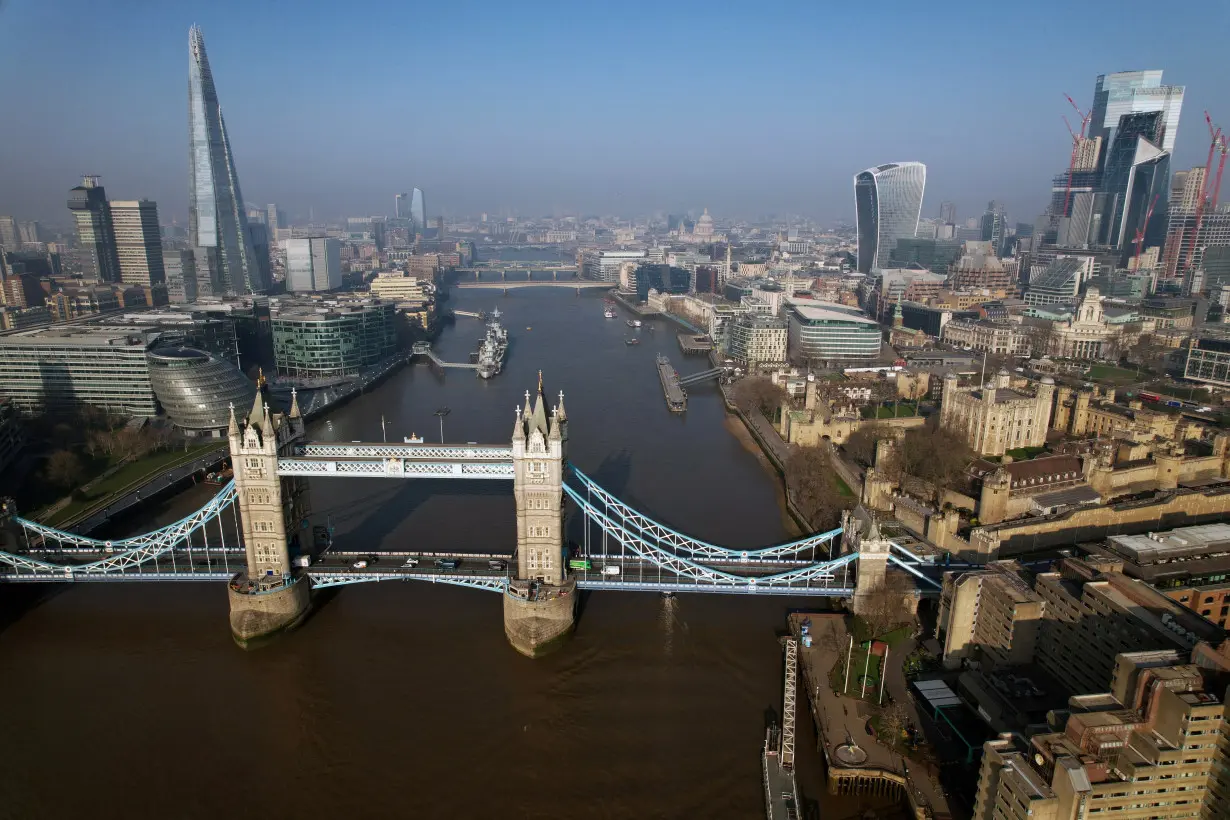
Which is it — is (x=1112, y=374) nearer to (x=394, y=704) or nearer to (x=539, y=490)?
(x=539, y=490)

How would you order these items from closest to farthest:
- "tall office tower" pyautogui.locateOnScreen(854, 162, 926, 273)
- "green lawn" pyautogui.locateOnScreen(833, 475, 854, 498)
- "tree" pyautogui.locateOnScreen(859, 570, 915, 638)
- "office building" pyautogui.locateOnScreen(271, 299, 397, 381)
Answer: "tree" pyautogui.locateOnScreen(859, 570, 915, 638) → "green lawn" pyautogui.locateOnScreen(833, 475, 854, 498) → "office building" pyautogui.locateOnScreen(271, 299, 397, 381) → "tall office tower" pyautogui.locateOnScreen(854, 162, 926, 273)

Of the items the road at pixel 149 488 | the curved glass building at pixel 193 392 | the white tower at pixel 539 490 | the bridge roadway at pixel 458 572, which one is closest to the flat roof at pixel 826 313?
the bridge roadway at pixel 458 572

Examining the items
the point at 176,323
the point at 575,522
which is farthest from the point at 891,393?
the point at 176,323

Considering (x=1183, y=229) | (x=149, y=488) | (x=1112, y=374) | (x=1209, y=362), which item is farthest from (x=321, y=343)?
(x=1183, y=229)

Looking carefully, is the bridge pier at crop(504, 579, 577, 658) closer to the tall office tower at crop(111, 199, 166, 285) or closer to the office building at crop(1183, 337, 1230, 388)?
the office building at crop(1183, 337, 1230, 388)

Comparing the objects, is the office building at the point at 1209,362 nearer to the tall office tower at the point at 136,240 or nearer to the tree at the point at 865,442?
the tree at the point at 865,442

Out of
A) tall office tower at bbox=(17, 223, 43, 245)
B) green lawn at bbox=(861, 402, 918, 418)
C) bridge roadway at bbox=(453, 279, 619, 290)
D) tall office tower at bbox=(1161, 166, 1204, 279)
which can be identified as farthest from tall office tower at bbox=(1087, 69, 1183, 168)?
tall office tower at bbox=(17, 223, 43, 245)
